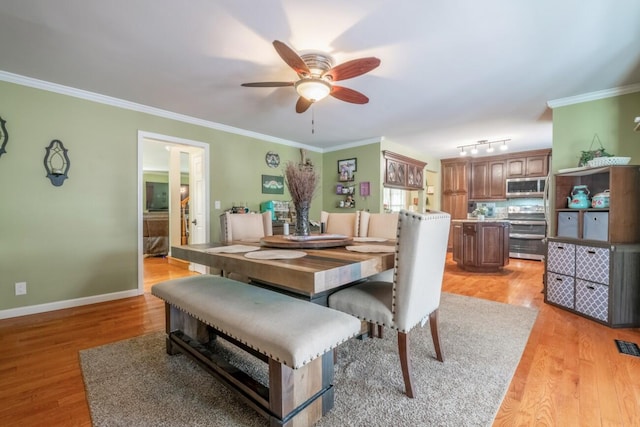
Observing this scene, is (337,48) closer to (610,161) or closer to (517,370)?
(517,370)

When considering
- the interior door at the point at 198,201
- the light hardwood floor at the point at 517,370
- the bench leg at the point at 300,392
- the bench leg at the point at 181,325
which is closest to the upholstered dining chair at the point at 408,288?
the bench leg at the point at 300,392

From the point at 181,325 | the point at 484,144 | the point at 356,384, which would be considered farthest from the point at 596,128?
the point at 181,325

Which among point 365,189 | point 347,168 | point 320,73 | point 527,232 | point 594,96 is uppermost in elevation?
point 594,96

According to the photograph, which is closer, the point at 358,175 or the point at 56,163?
the point at 56,163

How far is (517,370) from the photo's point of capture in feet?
5.85

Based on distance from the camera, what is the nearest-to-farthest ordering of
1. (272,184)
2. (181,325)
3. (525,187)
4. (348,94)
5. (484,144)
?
(181,325)
(348,94)
(272,184)
(484,144)
(525,187)

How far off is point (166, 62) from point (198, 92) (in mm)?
609

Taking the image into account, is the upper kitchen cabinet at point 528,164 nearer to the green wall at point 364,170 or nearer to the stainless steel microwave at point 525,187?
the stainless steel microwave at point 525,187

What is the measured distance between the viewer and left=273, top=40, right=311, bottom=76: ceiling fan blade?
5.68 feet

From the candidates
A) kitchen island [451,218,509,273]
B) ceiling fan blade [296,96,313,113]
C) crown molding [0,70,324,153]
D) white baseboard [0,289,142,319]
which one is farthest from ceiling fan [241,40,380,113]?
kitchen island [451,218,509,273]

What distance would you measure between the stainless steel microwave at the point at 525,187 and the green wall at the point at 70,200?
254 inches

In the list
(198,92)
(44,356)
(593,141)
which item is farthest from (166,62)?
(593,141)

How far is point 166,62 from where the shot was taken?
7.80 ft

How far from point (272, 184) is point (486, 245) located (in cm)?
375
